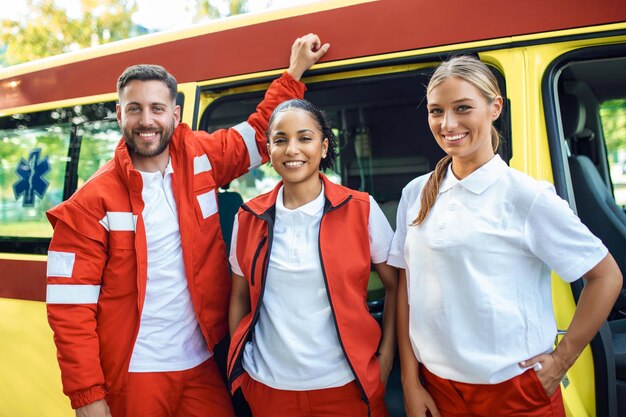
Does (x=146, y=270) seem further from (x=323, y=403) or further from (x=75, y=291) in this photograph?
(x=323, y=403)

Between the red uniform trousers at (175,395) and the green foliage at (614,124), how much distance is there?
3.03 m

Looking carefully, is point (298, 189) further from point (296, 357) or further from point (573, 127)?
point (573, 127)

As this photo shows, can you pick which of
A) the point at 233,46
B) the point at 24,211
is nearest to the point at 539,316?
the point at 233,46

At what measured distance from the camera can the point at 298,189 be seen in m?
1.75

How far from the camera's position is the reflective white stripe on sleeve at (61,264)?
1759mm

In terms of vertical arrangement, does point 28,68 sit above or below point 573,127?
above

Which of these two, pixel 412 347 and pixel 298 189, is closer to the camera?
pixel 412 347

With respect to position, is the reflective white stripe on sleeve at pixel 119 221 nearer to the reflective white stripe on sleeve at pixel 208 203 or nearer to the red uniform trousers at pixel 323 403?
the reflective white stripe on sleeve at pixel 208 203

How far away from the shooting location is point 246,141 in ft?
7.03

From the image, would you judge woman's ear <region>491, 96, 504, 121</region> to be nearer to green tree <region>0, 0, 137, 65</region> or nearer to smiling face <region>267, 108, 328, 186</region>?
smiling face <region>267, 108, 328, 186</region>

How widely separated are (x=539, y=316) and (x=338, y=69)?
44.8 inches


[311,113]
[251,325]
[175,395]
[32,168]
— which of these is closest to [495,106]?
[311,113]

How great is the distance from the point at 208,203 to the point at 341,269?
64 centimetres

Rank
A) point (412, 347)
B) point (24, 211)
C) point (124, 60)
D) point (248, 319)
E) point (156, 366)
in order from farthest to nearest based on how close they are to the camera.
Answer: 1. point (24, 211)
2. point (124, 60)
3. point (156, 366)
4. point (248, 319)
5. point (412, 347)
